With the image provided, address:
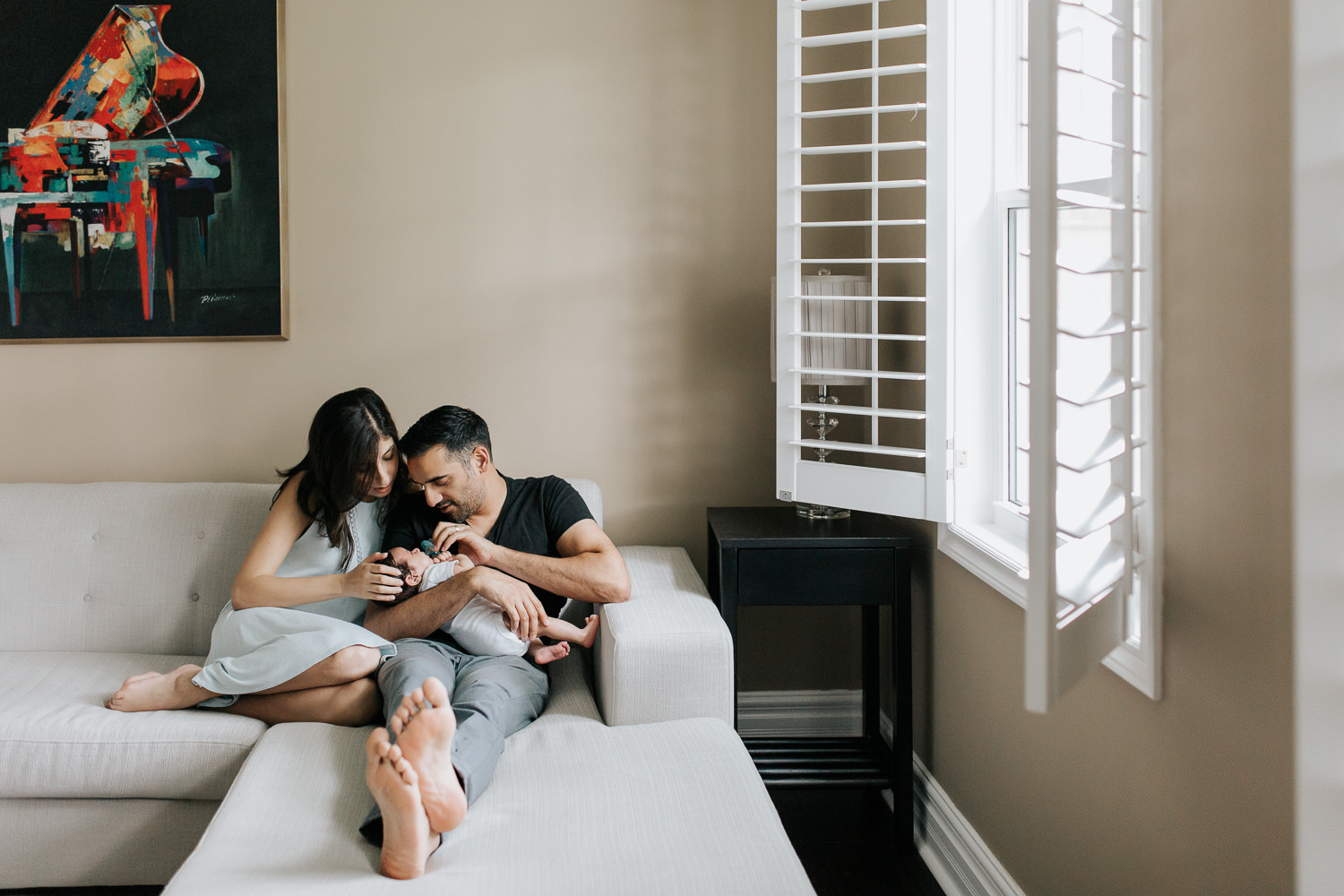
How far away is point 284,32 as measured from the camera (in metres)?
2.63

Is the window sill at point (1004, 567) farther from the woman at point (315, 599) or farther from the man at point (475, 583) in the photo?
the woman at point (315, 599)

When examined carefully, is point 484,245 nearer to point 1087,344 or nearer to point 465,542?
point 465,542

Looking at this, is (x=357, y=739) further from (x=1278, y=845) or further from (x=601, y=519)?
(x=1278, y=845)

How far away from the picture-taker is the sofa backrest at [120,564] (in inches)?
93.0

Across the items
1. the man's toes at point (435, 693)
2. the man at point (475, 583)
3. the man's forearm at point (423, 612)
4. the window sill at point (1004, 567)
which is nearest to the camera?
the window sill at point (1004, 567)

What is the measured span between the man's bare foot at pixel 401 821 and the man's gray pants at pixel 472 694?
0.09 metres

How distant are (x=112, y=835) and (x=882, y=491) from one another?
178cm

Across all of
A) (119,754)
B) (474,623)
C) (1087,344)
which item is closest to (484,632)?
(474,623)

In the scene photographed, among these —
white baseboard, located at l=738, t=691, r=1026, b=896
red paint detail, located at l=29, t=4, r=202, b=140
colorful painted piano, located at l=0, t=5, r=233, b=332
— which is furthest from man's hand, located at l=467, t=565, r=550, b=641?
red paint detail, located at l=29, t=4, r=202, b=140

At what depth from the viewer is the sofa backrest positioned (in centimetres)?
236

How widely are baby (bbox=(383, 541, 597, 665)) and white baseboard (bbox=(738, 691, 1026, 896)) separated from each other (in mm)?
929

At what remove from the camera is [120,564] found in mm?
2395

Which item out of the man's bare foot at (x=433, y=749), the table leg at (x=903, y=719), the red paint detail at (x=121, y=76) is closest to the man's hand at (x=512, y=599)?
the man's bare foot at (x=433, y=749)

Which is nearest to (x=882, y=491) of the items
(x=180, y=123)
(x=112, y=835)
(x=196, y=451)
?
(x=112, y=835)
